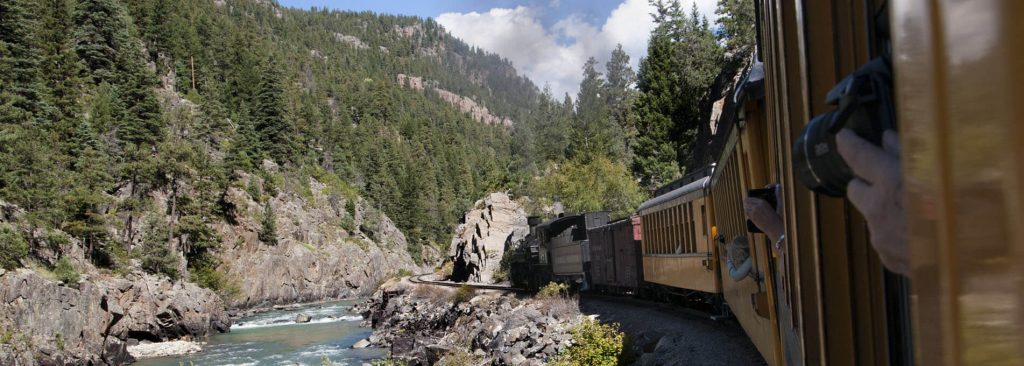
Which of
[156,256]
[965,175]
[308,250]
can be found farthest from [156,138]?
[965,175]

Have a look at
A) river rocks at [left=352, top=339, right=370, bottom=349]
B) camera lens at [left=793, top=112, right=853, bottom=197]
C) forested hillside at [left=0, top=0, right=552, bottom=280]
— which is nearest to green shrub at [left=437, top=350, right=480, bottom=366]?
river rocks at [left=352, top=339, right=370, bottom=349]

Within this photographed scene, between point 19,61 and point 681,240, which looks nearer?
point 681,240

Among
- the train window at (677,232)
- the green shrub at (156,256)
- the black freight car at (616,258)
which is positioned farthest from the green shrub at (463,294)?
the green shrub at (156,256)

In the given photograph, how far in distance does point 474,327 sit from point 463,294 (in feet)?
26.9

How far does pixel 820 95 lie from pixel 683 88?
50.7 meters

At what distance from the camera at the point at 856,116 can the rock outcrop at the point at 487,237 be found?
46571mm

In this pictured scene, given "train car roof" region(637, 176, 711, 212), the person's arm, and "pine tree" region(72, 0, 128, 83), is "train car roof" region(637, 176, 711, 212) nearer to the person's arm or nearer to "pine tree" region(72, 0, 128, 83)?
the person's arm

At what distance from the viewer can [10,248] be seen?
31.6m

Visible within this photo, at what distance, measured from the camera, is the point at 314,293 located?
235 feet

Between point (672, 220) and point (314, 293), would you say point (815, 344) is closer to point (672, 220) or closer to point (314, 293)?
point (672, 220)

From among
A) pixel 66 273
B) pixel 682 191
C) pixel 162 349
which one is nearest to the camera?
pixel 682 191

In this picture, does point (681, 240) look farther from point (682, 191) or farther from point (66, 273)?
point (66, 273)

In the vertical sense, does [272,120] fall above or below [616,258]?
above

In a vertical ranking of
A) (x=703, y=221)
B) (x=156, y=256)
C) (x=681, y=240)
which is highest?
(x=703, y=221)
